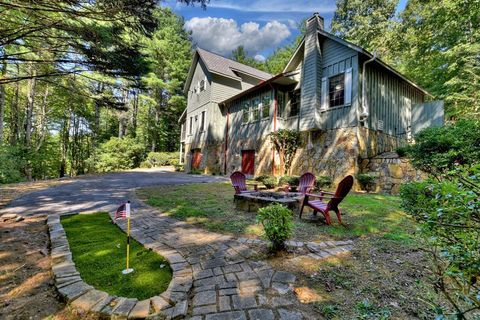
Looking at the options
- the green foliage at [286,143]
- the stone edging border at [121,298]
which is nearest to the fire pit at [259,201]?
the stone edging border at [121,298]

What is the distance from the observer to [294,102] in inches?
483

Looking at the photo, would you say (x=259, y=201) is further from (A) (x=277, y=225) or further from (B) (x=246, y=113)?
(B) (x=246, y=113)

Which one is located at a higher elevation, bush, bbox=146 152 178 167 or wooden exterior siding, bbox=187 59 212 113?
wooden exterior siding, bbox=187 59 212 113

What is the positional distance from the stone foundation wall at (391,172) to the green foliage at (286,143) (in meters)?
3.46

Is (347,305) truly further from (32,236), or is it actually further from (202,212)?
(32,236)

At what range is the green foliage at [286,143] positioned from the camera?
1112cm

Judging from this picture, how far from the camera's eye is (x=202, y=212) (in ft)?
17.7

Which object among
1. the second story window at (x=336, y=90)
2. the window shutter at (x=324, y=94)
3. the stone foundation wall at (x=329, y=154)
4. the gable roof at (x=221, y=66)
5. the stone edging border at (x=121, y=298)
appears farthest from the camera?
the gable roof at (x=221, y=66)

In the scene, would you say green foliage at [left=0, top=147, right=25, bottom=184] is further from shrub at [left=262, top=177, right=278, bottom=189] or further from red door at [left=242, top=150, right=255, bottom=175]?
red door at [left=242, top=150, right=255, bottom=175]

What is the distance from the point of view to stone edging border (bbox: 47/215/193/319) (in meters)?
1.93

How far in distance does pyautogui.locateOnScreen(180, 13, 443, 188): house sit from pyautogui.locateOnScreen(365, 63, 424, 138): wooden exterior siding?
4 centimetres

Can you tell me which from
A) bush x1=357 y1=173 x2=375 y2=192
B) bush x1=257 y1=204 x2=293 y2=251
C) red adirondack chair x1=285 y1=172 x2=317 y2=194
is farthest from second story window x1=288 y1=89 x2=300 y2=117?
bush x1=257 y1=204 x2=293 y2=251

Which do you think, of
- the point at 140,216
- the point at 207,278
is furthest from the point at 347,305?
the point at 140,216

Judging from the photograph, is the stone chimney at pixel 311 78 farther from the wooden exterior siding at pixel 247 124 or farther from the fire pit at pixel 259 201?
the fire pit at pixel 259 201
